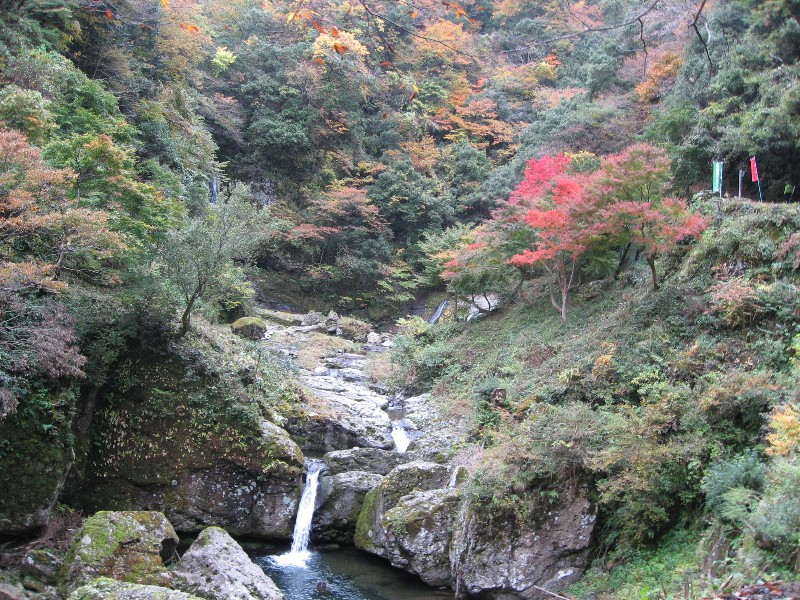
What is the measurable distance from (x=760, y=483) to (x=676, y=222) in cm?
713

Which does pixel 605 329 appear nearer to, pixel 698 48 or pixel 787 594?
pixel 787 594

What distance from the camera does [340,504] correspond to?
1055cm

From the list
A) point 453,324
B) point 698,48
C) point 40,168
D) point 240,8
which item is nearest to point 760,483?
point 40,168

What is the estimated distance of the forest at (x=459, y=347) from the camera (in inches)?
295

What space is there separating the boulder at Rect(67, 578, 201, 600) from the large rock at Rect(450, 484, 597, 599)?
4.04 m

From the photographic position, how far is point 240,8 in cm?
3209

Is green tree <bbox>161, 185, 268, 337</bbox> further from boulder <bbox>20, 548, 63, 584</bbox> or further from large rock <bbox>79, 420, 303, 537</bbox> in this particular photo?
boulder <bbox>20, 548, 63, 584</bbox>

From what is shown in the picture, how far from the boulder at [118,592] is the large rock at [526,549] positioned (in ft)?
13.3

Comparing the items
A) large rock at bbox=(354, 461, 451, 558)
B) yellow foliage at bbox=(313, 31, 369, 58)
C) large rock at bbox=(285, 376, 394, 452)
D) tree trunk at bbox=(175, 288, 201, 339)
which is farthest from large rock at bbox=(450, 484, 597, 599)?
yellow foliage at bbox=(313, 31, 369, 58)

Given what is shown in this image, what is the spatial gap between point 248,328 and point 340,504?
34.0 feet

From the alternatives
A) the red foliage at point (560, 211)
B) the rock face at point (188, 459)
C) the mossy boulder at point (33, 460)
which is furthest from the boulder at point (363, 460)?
the red foliage at point (560, 211)

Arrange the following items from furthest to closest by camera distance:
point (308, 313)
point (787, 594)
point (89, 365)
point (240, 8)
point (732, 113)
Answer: point (240, 8) → point (308, 313) → point (732, 113) → point (89, 365) → point (787, 594)

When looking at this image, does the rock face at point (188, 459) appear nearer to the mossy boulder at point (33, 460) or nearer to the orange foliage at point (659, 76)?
the mossy boulder at point (33, 460)

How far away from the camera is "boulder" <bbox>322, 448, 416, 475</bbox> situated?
11.4m
